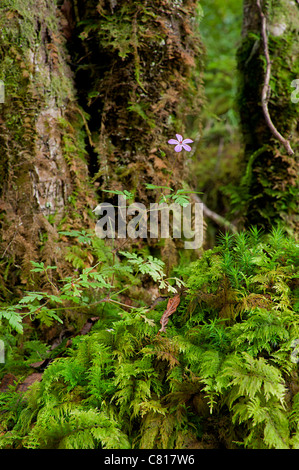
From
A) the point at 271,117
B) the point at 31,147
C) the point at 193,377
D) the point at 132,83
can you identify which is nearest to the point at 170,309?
the point at 193,377

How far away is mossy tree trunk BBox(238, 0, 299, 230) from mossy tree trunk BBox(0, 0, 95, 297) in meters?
1.89

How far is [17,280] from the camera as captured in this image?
216cm

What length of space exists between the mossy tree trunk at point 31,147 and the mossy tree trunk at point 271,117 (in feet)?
6.22

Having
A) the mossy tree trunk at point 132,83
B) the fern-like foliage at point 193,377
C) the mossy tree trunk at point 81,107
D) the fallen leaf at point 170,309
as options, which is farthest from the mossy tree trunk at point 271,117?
the fallen leaf at point 170,309

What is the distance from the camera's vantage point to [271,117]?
10.6 feet

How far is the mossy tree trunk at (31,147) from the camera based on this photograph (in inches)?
84.1

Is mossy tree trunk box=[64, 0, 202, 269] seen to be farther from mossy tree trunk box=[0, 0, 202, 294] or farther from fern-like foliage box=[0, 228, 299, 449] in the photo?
fern-like foliage box=[0, 228, 299, 449]

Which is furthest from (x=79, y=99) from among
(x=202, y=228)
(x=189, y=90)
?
(x=202, y=228)

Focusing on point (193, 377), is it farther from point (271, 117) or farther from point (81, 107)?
point (271, 117)

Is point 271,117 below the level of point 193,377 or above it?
above

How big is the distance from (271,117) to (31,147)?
2.30 m

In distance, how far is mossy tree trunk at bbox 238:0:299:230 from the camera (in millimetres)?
3160

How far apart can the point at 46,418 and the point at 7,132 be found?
5.67 feet
